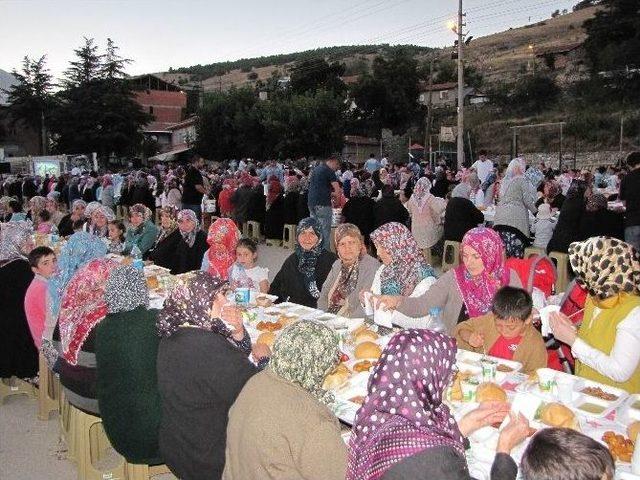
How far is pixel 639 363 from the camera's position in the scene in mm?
2912

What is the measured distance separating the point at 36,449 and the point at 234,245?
8.25 ft

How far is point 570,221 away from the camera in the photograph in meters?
6.99

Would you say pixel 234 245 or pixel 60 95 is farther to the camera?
pixel 60 95

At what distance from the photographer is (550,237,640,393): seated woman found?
284 centimetres

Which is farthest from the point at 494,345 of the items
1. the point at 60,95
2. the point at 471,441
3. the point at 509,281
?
the point at 60,95

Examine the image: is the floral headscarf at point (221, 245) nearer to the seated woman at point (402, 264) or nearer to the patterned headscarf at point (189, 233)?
the patterned headscarf at point (189, 233)

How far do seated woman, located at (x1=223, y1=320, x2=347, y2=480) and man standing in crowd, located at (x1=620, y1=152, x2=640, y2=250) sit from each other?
6.24 meters

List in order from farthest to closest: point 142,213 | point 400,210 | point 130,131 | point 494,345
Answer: point 130,131 < point 400,210 < point 142,213 < point 494,345

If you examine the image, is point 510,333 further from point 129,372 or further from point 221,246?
point 221,246

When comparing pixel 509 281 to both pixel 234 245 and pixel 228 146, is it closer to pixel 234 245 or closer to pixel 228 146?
pixel 234 245

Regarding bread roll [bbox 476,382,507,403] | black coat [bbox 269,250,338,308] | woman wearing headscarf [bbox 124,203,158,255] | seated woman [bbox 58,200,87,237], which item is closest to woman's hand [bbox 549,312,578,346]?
bread roll [bbox 476,382,507,403]

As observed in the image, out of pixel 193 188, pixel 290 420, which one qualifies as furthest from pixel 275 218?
pixel 290 420

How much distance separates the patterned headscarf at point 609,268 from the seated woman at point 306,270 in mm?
2550

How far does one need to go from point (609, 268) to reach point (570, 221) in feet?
14.5
